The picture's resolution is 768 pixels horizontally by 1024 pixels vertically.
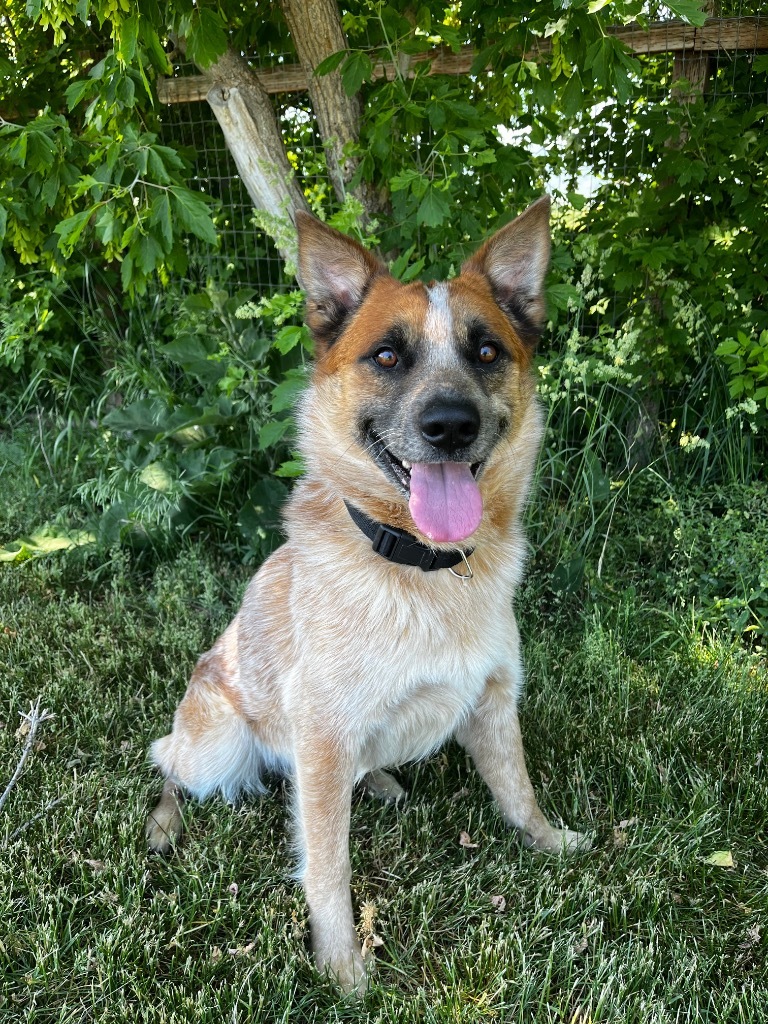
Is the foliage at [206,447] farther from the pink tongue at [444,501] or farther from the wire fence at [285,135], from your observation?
the pink tongue at [444,501]

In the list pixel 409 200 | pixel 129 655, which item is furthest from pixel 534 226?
pixel 129 655

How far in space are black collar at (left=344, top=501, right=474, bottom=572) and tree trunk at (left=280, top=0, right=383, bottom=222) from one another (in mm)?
2092

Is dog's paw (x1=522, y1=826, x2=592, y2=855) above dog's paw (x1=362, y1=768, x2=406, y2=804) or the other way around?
the other way around

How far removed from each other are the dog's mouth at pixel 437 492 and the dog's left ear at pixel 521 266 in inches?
23.6

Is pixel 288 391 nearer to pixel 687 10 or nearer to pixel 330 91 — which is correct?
pixel 330 91

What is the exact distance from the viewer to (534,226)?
2385 millimetres

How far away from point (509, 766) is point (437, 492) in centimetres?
97

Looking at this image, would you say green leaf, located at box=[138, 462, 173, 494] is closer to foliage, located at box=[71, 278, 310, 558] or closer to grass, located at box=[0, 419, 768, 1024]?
foliage, located at box=[71, 278, 310, 558]

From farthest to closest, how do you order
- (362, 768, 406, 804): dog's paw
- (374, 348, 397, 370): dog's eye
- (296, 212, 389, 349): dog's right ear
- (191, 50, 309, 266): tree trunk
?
(191, 50, 309, 266): tree trunk
(362, 768, 406, 804): dog's paw
(296, 212, 389, 349): dog's right ear
(374, 348, 397, 370): dog's eye

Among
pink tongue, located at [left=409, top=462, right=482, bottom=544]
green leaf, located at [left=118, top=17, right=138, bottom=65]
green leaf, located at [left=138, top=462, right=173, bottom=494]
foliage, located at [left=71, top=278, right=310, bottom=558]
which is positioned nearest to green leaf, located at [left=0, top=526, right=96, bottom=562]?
foliage, located at [left=71, top=278, right=310, bottom=558]

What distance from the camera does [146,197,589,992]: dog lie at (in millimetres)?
2104

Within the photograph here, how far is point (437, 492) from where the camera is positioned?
213 centimetres

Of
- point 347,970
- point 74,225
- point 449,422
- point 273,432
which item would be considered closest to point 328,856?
point 347,970

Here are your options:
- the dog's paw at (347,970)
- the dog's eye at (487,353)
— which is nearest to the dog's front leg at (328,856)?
the dog's paw at (347,970)
